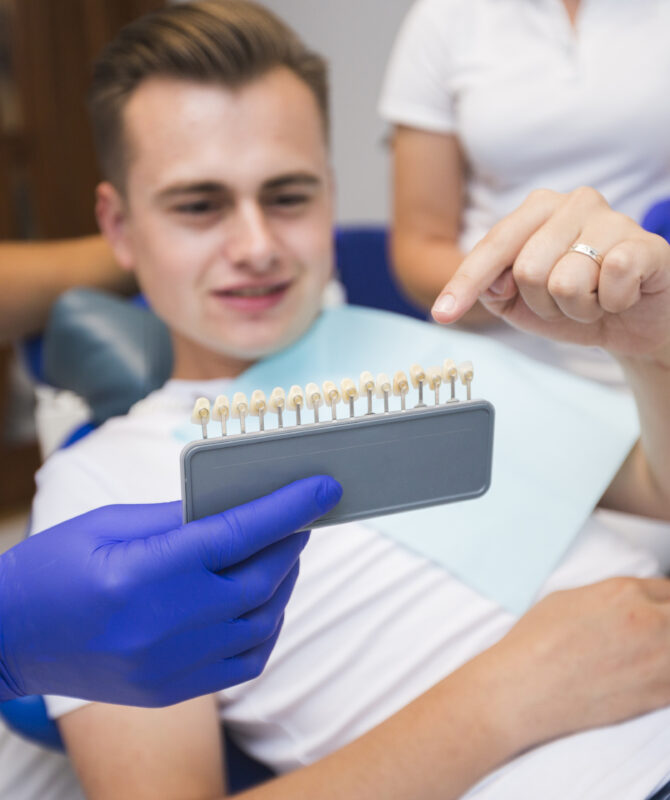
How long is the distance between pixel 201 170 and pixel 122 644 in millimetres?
518

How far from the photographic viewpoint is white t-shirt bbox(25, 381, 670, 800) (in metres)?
0.72

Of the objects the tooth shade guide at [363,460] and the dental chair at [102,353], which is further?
the dental chair at [102,353]

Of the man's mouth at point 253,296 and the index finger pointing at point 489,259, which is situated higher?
the index finger pointing at point 489,259

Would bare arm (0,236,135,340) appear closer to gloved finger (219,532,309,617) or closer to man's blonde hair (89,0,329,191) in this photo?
man's blonde hair (89,0,329,191)

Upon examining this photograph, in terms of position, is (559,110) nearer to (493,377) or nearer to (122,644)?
(493,377)

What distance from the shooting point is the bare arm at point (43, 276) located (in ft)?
3.30

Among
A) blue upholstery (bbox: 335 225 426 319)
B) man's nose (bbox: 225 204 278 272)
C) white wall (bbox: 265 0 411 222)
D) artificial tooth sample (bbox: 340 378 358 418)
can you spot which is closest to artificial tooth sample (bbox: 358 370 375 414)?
artificial tooth sample (bbox: 340 378 358 418)

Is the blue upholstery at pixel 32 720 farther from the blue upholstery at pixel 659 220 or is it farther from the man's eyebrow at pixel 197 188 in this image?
the blue upholstery at pixel 659 220

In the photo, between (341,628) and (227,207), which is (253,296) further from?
(341,628)

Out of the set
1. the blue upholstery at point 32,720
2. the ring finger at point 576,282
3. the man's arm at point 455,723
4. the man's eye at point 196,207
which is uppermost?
the ring finger at point 576,282

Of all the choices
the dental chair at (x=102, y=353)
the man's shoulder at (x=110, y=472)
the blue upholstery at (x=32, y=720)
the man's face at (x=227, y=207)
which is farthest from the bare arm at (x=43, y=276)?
the blue upholstery at (x=32, y=720)

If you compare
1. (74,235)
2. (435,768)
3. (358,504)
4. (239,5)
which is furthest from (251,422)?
(74,235)

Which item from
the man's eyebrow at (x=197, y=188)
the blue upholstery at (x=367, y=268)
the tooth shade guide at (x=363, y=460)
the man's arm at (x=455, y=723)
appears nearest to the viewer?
the tooth shade guide at (x=363, y=460)

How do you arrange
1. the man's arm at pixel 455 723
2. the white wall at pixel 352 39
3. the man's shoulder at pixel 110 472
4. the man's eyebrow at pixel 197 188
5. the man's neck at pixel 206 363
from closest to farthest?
the man's arm at pixel 455 723, the man's shoulder at pixel 110 472, the man's eyebrow at pixel 197 188, the man's neck at pixel 206 363, the white wall at pixel 352 39
